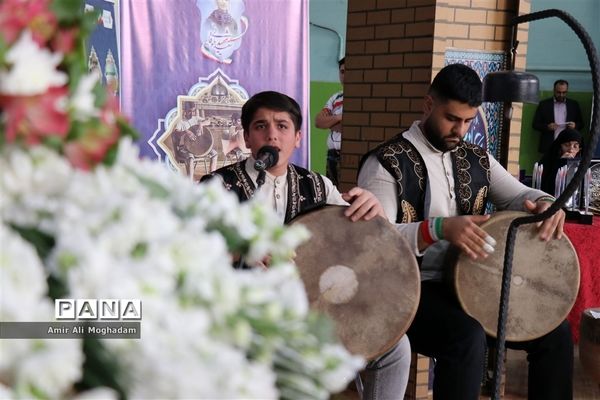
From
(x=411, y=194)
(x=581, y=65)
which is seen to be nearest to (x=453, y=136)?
(x=411, y=194)

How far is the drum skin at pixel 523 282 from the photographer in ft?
8.71

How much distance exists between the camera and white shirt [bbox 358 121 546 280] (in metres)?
2.79

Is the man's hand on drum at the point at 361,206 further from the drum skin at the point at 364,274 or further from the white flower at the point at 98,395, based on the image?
the white flower at the point at 98,395

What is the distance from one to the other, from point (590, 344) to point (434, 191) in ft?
2.92

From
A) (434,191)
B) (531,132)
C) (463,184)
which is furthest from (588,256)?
(531,132)

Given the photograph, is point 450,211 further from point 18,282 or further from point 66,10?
point 18,282

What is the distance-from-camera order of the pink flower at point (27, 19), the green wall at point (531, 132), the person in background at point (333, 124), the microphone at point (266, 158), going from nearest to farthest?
the pink flower at point (27, 19) → the microphone at point (266, 158) → the person in background at point (333, 124) → the green wall at point (531, 132)

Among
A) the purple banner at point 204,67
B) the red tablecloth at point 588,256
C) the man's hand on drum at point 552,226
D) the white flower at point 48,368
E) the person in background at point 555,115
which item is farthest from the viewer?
the person in background at point 555,115

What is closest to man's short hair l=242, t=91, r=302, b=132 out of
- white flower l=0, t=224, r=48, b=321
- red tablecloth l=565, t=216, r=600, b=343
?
red tablecloth l=565, t=216, r=600, b=343

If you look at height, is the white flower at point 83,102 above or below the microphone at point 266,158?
above

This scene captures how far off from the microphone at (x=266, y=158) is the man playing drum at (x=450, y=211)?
707 mm

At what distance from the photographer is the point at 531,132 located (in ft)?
35.0

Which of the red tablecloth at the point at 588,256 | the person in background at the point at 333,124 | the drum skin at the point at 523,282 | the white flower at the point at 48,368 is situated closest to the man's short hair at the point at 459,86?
the drum skin at the point at 523,282

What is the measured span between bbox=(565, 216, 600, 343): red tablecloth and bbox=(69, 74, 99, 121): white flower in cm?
343
